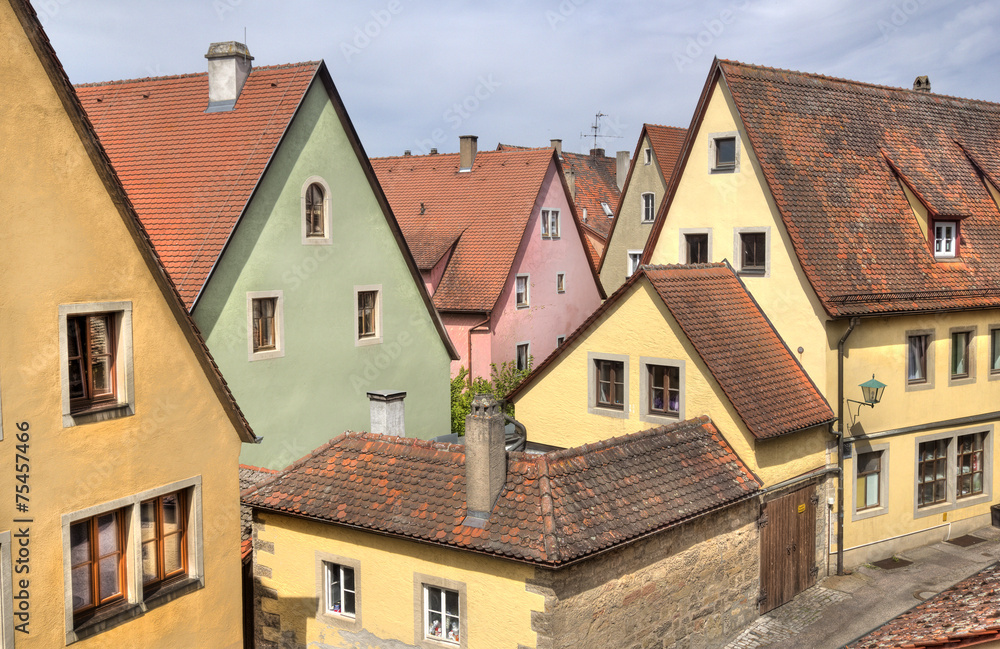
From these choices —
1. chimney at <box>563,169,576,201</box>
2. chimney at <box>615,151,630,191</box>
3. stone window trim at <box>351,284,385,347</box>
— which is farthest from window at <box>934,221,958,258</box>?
chimney at <box>615,151,630,191</box>

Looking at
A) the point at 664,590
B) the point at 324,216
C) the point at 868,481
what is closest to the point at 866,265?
the point at 868,481

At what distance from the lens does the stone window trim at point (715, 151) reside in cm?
2322

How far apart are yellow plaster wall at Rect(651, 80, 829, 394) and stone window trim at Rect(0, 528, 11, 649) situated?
15922mm

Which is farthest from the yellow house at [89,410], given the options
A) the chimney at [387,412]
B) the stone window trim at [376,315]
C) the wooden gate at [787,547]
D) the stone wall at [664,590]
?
the stone window trim at [376,315]

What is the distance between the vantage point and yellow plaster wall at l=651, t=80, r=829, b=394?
21.7m

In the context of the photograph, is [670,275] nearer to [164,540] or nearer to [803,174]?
[803,174]

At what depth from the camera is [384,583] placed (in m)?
16.5

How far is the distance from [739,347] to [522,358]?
16874 mm

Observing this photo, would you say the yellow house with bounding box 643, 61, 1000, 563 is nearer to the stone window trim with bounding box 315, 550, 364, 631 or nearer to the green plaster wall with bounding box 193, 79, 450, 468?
the green plaster wall with bounding box 193, 79, 450, 468

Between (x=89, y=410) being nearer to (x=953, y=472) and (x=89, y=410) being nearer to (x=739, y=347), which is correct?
(x=739, y=347)

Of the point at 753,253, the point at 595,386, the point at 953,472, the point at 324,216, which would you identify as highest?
the point at 324,216

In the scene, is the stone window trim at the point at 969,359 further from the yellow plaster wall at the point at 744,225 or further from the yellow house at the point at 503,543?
the yellow house at the point at 503,543

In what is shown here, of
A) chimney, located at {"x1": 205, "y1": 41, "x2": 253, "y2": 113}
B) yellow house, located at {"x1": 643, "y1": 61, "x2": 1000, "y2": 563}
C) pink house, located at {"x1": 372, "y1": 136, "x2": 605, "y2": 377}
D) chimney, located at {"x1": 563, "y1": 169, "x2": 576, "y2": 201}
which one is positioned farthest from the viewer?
chimney, located at {"x1": 563, "y1": 169, "x2": 576, "y2": 201}

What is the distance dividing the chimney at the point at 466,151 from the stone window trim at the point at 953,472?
22433mm
